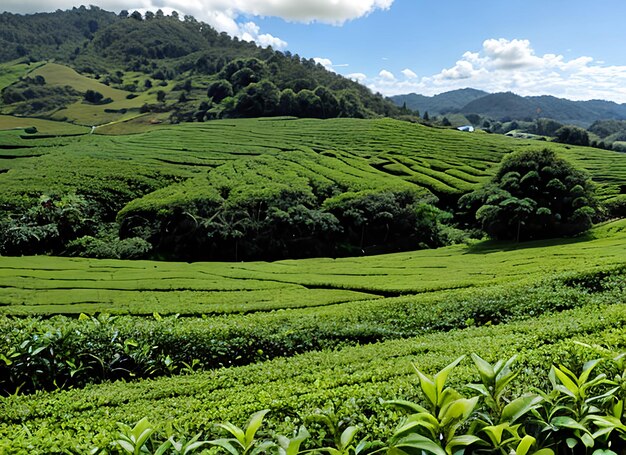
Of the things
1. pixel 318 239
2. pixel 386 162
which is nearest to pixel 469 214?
pixel 386 162

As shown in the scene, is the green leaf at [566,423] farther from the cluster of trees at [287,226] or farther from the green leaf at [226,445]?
the cluster of trees at [287,226]

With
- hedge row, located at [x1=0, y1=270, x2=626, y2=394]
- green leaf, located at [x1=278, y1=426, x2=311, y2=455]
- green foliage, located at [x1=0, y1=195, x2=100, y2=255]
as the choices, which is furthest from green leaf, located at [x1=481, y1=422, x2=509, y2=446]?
green foliage, located at [x1=0, y1=195, x2=100, y2=255]

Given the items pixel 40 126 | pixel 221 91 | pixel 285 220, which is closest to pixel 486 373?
pixel 285 220

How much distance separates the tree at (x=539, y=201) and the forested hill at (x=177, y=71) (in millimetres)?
52705

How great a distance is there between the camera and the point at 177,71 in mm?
123375

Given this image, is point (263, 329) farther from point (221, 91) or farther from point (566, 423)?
point (221, 91)

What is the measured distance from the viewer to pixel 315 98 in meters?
77.2

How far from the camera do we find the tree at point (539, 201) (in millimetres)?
27156

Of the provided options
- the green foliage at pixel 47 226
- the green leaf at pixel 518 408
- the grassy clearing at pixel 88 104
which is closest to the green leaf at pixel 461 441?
the green leaf at pixel 518 408

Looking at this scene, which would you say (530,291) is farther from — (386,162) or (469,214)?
(386,162)

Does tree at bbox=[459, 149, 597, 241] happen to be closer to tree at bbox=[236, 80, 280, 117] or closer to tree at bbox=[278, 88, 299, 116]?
tree at bbox=[278, 88, 299, 116]

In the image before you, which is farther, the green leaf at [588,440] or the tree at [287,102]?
the tree at [287,102]

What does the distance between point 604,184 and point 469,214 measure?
14.4 meters

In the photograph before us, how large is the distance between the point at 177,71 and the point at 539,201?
116409mm
